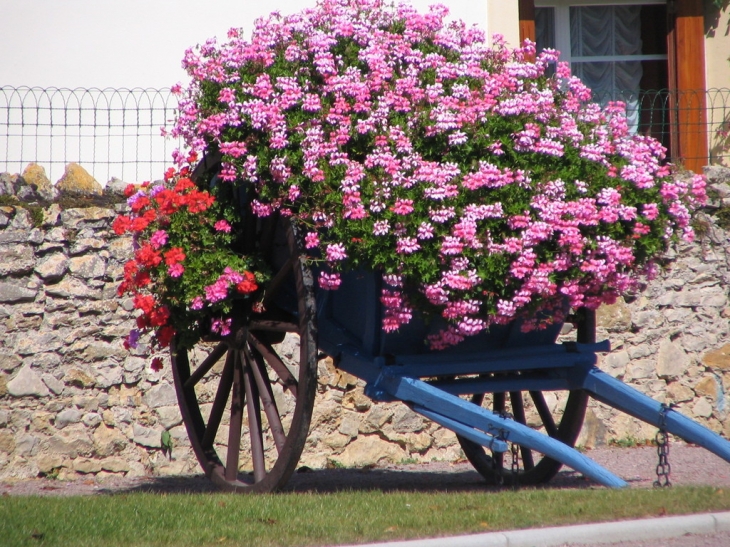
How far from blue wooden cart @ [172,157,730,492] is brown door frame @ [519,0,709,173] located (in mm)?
4028

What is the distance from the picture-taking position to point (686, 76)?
29.7 feet

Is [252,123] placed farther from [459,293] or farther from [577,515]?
[577,515]

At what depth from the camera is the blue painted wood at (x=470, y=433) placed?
4371mm

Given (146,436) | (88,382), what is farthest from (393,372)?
(88,382)

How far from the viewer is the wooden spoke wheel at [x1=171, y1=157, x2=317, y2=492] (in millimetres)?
4641

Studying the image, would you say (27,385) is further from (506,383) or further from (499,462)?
(506,383)

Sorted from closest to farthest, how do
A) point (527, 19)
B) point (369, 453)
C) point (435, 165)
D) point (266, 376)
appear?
point (435, 165), point (266, 376), point (369, 453), point (527, 19)

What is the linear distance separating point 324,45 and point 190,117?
2.61 ft

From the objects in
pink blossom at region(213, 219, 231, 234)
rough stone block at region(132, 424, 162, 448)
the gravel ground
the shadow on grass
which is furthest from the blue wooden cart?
rough stone block at region(132, 424, 162, 448)

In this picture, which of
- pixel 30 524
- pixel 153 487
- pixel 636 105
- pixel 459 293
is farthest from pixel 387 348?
pixel 636 105

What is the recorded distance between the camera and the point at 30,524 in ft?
14.0

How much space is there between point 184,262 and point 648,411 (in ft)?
8.09

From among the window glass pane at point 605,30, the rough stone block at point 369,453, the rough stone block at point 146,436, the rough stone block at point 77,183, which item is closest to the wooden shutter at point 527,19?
the window glass pane at point 605,30

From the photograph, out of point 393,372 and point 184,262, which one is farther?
point 184,262
